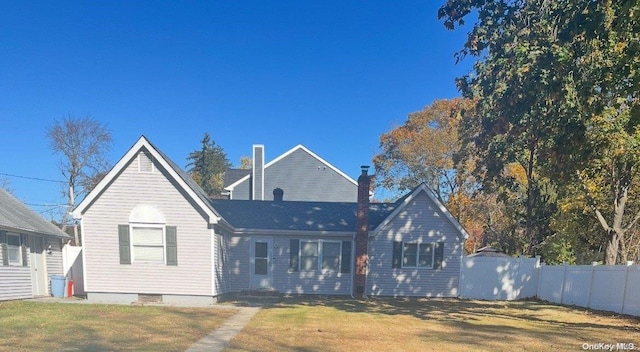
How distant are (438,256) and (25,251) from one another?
16.3m

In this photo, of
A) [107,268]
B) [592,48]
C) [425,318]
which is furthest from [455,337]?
[107,268]

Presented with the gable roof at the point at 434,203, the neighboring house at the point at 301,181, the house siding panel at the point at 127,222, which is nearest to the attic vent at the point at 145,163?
the house siding panel at the point at 127,222

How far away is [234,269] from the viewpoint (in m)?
16.4

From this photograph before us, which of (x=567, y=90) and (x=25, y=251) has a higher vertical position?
(x=567, y=90)

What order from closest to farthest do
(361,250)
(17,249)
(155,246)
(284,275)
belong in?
(155,246), (17,249), (361,250), (284,275)

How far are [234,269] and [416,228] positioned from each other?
26.5ft

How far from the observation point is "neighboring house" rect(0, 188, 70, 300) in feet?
42.6

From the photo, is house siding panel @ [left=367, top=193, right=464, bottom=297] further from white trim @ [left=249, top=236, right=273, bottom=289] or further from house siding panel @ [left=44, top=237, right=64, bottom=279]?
house siding panel @ [left=44, top=237, right=64, bottom=279]

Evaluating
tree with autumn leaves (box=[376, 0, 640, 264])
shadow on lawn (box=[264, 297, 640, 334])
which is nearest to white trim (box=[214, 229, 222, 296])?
shadow on lawn (box=[264, 297, 640, 334])

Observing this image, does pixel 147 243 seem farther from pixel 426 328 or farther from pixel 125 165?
pixel 426 328

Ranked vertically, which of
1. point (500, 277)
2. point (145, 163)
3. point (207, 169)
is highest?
point (207, 169)

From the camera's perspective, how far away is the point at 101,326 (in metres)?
8.91

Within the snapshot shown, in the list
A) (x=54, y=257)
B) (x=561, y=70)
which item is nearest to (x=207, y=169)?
(x=54, y=257)

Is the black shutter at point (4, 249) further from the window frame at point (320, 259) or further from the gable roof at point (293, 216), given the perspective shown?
the window frame at point (320, 259)
